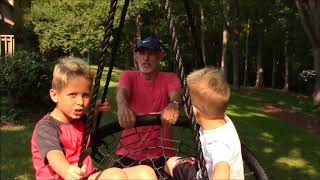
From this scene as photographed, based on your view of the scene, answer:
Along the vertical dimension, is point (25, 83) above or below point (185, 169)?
above

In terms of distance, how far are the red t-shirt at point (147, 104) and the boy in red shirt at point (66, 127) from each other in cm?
84

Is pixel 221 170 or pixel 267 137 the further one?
pixel 267 137

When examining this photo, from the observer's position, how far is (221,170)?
7.04ft

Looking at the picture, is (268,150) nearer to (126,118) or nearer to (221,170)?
(126,118)

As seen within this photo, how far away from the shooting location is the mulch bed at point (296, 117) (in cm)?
1108

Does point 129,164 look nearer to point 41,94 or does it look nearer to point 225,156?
point 225,156

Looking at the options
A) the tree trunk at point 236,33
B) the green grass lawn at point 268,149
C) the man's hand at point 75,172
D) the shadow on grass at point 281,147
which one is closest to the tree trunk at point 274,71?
the tree trunk at point 236,33

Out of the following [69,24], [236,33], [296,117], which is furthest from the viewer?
[69,24]

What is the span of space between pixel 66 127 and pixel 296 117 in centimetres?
1141

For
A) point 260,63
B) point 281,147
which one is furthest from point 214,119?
point 260,63

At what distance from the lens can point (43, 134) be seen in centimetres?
233

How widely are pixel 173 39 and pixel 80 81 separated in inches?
20.6

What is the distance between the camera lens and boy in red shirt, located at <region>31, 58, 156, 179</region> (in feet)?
7.55

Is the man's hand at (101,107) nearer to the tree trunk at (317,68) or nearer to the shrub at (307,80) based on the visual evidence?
the tree trunk at (317,68)
